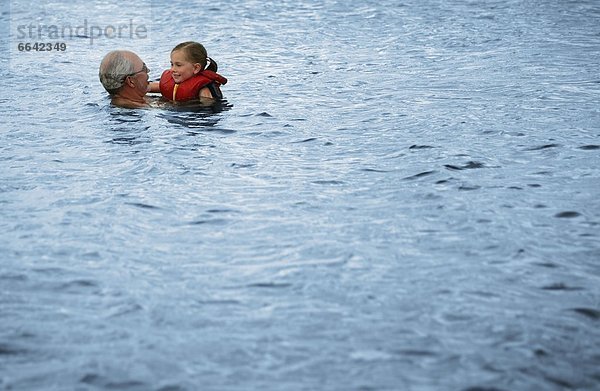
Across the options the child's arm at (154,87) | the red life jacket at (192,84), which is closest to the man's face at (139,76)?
the child's arm at (154,87)

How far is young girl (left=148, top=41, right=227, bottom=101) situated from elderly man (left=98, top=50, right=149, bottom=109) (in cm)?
26

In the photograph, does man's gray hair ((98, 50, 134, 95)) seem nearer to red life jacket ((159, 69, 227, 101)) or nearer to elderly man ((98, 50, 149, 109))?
elderly man ((98, 50, 149, 109))

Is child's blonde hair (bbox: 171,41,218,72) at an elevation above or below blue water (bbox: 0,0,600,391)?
above

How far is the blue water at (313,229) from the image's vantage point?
4.60 meters

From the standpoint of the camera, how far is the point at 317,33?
14.4m

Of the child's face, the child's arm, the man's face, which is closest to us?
the child's face

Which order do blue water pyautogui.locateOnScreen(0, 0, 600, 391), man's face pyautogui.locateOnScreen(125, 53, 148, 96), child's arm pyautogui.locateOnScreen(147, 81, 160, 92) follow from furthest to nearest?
child's arm pyautogui.locateOnScreen(147, 81, 160, 92)
man's face pyautogui.locateOnScreen(125, 53, 148, 96)
blue water pyautogui.locateOnScreen(0, 0, 600, 391)

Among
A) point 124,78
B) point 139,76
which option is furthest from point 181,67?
point 124,78

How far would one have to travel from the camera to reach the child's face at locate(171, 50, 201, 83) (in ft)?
32.3

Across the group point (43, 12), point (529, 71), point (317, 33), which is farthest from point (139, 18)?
point (529, 71)

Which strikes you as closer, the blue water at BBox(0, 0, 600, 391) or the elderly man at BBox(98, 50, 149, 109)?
the blue water at BBox(0, 0, 600, 391)

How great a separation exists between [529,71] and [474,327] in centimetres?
692

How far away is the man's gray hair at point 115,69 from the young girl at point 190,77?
0.45 meters

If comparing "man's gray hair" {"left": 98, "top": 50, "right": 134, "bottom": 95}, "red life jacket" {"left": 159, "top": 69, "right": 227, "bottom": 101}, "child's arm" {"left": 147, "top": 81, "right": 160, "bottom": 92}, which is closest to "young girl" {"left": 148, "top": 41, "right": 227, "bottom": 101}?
"red life jacket" {"left": 159, "top": 69, "right": 227, "bottom": 101}
